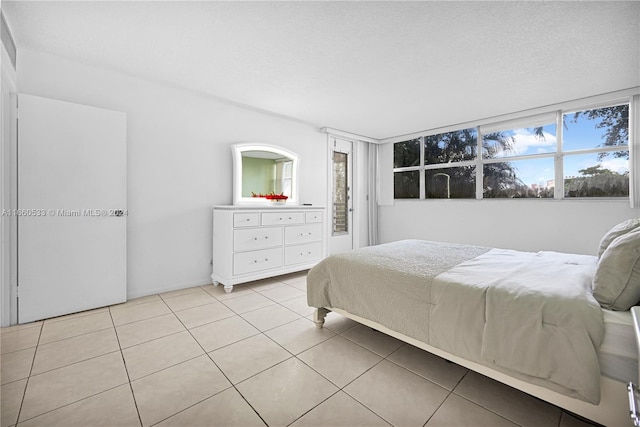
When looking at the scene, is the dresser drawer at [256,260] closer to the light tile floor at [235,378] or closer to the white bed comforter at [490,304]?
the light tile floor at [235,378]

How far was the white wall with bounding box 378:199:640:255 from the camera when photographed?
347 centimetres

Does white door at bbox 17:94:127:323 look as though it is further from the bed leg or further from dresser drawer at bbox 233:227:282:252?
the bed leg

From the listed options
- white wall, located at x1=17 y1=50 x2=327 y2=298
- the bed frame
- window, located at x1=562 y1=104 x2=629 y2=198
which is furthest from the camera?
window, located at x1=562 y1=104 x2=629 y2=198

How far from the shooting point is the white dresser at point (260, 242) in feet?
10.6

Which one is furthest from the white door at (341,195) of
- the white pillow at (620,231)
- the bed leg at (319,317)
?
the white pillow at (620,231)

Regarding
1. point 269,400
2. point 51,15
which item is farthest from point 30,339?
point 51,15

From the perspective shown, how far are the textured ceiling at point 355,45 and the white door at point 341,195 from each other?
1831 mm

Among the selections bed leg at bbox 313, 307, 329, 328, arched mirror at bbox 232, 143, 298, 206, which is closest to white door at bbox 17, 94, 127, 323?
arched mirror at bbox 232, 143, 298, 206

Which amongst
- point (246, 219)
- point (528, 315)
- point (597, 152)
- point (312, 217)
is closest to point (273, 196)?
point (312, 217)

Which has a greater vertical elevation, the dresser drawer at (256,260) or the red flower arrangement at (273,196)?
the red flower arrangement at (273,196)

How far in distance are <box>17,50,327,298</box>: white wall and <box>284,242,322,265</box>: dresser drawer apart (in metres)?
1.01

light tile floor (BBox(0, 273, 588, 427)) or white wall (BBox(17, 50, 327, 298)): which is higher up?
white wall (BBox(17, 50, 327, 298))

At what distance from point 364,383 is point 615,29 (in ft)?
10.4

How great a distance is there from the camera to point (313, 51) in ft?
7.98
